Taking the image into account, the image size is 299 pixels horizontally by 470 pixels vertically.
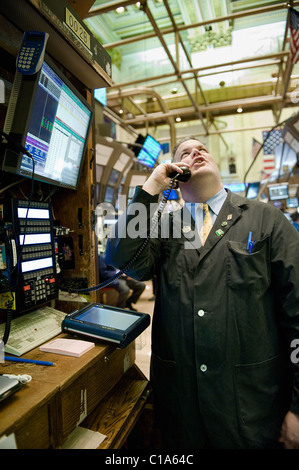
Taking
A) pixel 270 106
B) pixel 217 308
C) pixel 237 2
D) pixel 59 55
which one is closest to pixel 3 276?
pixel 217 308

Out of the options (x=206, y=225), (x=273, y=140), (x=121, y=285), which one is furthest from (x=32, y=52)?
(x=273, y=140)

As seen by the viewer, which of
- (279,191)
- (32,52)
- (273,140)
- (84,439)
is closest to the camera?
(84,439)

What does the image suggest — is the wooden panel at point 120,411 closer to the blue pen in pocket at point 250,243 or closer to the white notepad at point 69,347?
the white notepad at point 69,347

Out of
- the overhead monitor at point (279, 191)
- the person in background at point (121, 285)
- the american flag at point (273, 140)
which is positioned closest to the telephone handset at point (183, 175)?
the person in background at point (121, 285)

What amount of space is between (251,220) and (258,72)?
8.92 m

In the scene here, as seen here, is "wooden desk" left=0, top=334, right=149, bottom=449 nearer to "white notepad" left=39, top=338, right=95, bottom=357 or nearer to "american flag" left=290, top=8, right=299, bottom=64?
"white notepad" left=39, top=338, right=95, bottom=357

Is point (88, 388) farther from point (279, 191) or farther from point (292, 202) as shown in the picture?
point (292, 202)

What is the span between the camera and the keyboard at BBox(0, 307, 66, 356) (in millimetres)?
1112

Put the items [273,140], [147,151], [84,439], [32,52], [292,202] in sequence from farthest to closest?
[273,140] → [292,202] → [147,151] → [32,52] → [84,439]

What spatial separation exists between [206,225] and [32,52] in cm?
115

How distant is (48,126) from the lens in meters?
1.41

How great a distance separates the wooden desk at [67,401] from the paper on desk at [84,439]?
0.04 m

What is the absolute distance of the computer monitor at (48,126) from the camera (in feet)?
3.93

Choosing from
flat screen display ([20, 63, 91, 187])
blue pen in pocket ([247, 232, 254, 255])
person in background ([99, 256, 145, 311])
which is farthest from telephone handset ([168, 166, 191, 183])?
person in background ([99, 256, 145, 311])
